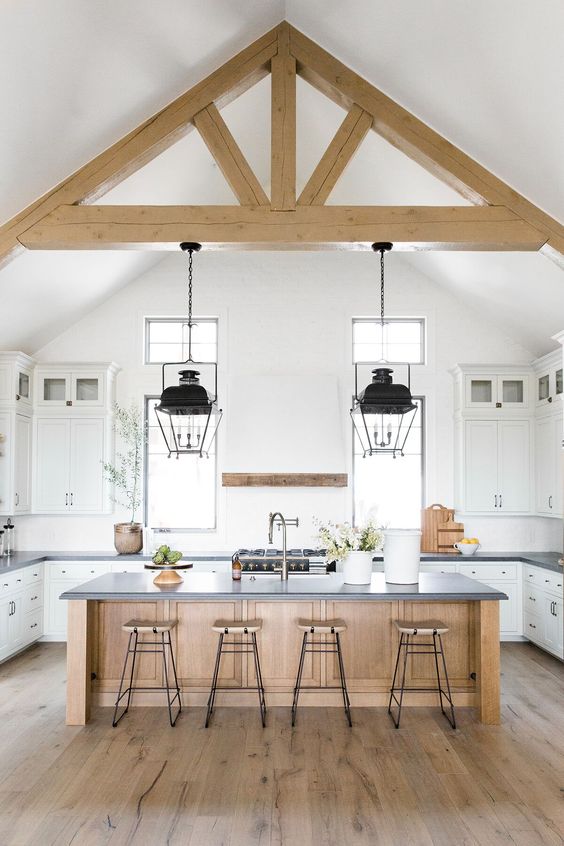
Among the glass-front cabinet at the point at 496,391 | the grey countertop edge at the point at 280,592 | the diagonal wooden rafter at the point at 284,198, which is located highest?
the diagonal wooden rafter at the point at 284,198

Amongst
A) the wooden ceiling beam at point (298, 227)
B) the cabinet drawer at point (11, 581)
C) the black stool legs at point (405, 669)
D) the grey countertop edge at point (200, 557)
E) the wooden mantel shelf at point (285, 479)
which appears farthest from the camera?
the wooden mantel shelf at point (285, 479)

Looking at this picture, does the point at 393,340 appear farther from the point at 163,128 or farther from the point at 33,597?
the point at 33,597

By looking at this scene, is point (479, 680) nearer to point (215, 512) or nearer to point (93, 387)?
point (215, 512)

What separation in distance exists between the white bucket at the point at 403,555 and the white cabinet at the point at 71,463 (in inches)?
133

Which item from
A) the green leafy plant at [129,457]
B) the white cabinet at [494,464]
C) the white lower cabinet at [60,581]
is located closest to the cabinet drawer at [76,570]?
the white lower cabinet at [60,581]

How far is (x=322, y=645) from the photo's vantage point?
204 inches

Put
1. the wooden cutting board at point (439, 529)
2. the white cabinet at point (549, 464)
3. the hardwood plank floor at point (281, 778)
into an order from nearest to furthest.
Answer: the hardwood plank floor at point (281, 778) < the white cabinet at point (549, 464) < the wooden cutting board at point (439, 529)

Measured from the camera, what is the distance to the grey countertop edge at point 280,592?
4812 millimetres

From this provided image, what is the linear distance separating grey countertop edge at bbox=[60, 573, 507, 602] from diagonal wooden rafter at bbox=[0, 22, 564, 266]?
2322 millimetres

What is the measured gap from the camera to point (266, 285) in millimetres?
7840

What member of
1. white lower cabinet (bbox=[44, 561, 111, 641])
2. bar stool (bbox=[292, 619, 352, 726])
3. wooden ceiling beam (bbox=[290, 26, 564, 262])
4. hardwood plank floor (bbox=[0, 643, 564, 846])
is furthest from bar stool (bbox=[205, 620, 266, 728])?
wooden ceiling beam (bbox=[290, 26, 564, 262])

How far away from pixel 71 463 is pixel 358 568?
3553 millimetres

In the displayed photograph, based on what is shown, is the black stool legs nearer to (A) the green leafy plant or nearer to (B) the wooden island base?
(B) the wooden island base

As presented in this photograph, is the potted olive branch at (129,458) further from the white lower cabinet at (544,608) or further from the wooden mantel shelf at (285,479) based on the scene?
the white lower cabinet at (544,608)
